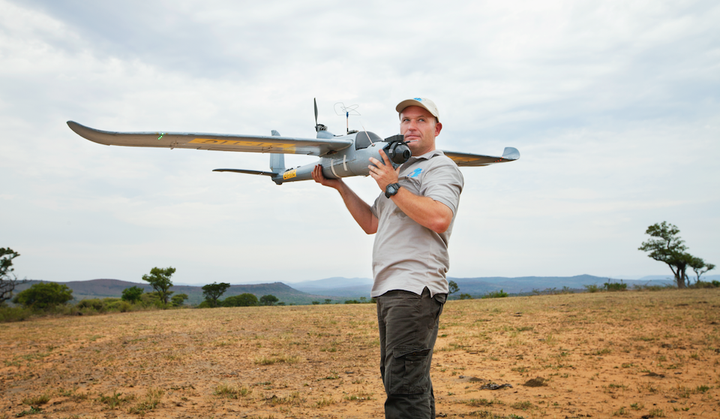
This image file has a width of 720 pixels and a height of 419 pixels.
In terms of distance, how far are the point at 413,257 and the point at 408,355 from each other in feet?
1.77

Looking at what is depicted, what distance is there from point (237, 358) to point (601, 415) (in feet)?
26.2

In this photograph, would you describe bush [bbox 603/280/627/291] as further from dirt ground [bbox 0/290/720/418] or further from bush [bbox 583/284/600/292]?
dirt ground [bbox 0/290/720/418]

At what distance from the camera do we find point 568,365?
854 cm

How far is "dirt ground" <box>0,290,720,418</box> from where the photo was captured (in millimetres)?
6191

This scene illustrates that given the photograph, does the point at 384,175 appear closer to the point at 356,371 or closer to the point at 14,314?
the point at 356,371

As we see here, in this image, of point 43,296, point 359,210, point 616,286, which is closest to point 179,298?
point 43,296

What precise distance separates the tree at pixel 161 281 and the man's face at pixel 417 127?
1777 inches

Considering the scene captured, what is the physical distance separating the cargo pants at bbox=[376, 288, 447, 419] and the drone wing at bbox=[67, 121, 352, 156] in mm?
2229

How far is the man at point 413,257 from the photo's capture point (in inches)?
92.4

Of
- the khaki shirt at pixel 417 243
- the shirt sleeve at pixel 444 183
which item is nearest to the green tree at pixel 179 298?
the khaki shirt at pixel 417 243

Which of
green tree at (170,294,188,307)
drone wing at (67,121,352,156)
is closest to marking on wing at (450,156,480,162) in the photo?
drone wing at (67,121,352,156)

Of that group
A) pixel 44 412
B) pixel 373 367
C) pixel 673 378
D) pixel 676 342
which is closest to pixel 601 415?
pixel 673 378

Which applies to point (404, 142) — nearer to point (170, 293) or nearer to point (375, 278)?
point (375, 278)

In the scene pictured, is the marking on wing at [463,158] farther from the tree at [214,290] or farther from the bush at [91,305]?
the tree at [214,290]
